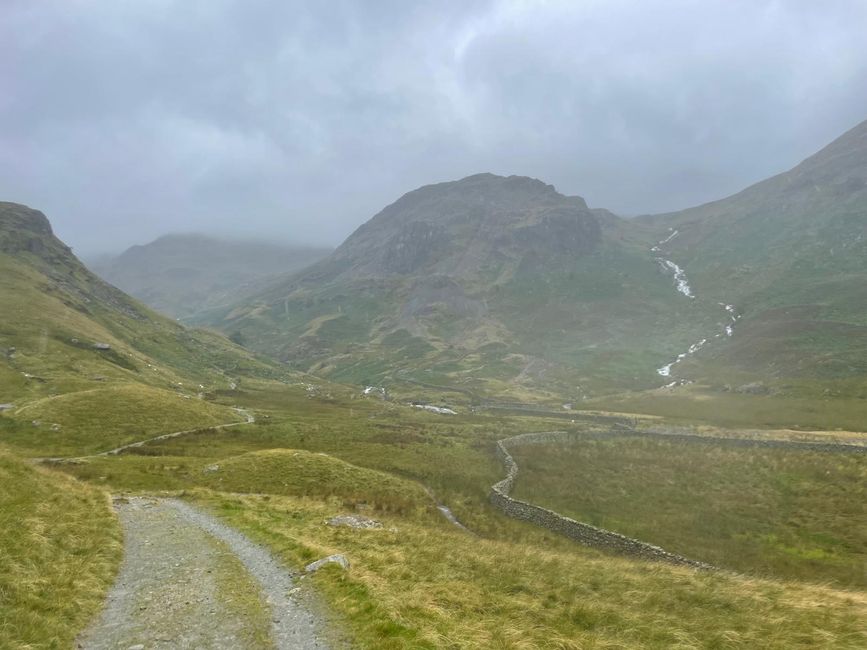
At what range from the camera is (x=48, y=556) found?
17.4 meters

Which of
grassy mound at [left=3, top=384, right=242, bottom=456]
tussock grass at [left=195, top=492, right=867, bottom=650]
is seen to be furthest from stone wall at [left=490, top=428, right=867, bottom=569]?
grassy mound at [left=3, top=384, right=242, bottom=456]

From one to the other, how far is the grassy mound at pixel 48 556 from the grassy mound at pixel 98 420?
39654 millimetres

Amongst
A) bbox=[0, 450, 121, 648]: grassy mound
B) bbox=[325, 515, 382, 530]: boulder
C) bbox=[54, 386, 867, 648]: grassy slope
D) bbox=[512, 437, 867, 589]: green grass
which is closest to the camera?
bbox=[0, 450, 121, 648]: grassy mound

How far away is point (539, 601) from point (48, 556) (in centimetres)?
1709

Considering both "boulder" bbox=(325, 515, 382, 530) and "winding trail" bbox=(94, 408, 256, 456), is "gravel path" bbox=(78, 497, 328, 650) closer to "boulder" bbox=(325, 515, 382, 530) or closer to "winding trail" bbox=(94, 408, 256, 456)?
"boulder" bbox=(325, 515, 382, 530)

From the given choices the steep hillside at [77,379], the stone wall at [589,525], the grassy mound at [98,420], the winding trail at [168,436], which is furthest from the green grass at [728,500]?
the steep hillside at [77,379]

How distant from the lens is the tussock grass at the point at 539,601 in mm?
14172

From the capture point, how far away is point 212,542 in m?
23.3

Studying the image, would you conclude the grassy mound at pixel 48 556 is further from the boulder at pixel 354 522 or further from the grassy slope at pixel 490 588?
the boulder at pixel 354 522

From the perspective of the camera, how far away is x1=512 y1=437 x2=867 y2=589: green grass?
36.2m

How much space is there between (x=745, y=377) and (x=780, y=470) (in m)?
157

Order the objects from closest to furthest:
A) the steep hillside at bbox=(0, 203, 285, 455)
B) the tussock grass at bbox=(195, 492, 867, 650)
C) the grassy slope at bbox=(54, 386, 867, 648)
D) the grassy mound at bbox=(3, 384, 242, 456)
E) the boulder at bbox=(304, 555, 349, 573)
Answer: the tussock grass at bbox=(195, 492, 867, 650), the grassy slope at bbox=(54, 386, 867, 648), the boulder at bbox=(304, 555, 349, 573), the grassy mound at bbox=(3, 384, 242, 456), the steep hillside at bbox=(0, 203, 285, 455)

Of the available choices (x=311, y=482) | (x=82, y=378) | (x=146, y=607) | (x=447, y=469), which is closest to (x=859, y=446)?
(x=447, y=469)

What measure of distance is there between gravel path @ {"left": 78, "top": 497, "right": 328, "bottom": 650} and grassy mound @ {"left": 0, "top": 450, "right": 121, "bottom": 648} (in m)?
0.62
